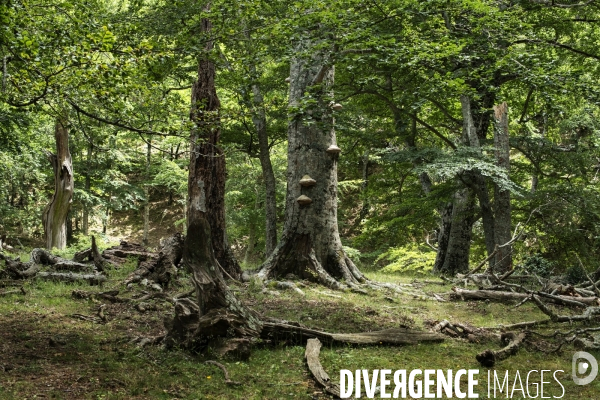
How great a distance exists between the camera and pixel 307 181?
35.3 feet

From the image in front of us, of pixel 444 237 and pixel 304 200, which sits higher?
pixel 304 200

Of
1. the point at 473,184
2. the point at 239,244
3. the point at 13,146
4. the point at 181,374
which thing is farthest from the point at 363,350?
the point at 239,244

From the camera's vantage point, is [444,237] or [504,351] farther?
[444,237]

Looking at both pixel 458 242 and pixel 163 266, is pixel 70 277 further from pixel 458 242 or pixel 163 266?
pixel 458 242

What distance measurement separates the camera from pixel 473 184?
12.9m

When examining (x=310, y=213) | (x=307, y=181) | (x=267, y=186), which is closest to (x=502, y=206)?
(x=310, y=213)

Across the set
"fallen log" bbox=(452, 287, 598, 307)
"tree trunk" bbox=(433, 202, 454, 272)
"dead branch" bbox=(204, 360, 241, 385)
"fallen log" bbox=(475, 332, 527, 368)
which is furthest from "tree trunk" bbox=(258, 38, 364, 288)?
"tree trunk" bbox=(433, 202, 454, 272)

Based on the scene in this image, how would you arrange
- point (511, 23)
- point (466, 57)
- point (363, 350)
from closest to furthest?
point (363, 350) < point (466, 57) < point (511, 23)

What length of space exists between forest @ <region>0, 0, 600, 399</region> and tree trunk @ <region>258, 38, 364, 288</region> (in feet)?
0.15

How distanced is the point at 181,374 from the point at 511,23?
8656 millimetres

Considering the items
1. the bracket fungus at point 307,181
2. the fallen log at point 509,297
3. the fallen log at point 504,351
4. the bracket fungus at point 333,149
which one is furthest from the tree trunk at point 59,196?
the fallen log at point 504,351

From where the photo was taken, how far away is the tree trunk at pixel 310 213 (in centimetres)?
1075

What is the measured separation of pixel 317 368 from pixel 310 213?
5.85m

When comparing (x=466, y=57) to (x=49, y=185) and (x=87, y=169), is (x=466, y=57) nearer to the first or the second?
(x=87, y=169)
